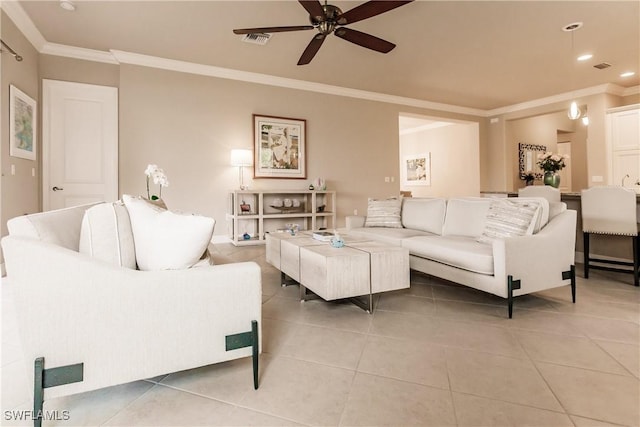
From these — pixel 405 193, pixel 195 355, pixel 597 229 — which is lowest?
pixel 195 355

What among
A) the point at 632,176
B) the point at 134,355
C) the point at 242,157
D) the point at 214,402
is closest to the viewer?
the point at 134,355

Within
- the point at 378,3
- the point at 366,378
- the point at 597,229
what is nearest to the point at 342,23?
the point at 378,3

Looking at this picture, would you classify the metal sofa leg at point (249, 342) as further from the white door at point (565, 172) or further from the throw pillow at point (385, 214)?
the white door at point (565, 172)

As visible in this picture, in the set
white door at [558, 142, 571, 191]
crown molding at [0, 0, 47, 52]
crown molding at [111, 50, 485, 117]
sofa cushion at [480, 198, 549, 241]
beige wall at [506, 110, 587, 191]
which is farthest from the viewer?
white door at [558, 142, 571, 191]

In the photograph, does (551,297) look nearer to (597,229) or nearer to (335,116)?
(597,229)

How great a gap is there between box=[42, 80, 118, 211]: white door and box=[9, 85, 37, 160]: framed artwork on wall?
0.31m

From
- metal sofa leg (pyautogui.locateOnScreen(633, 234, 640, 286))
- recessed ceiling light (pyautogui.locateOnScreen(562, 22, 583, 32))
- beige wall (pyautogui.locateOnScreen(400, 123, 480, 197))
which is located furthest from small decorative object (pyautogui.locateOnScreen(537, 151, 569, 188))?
beige wall (pyautogui.locateOnScreen(400, 123, 480, 197))

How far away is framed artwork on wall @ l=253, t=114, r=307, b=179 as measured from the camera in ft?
17.7

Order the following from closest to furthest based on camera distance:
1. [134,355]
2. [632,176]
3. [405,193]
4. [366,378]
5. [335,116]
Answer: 1. [134,355]
2. [366,378]
3. [632,176]
4. [335,116]
5. [405,193]

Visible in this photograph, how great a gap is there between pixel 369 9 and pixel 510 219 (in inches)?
78.5

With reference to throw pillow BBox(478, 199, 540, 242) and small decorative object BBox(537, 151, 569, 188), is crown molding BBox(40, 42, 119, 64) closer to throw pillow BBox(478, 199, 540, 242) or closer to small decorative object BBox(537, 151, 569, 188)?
throw pillow BBox(478, 199, 540, 242)

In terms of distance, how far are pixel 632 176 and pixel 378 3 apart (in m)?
6.12

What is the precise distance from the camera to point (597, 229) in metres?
3.31

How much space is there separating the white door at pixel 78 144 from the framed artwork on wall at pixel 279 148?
2.03 metres
